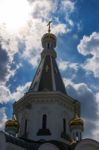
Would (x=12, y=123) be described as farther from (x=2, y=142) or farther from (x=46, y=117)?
(x=2, y=142)

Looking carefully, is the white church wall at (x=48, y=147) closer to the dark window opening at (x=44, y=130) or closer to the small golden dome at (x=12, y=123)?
the dark window opening at (x=44, y=130)

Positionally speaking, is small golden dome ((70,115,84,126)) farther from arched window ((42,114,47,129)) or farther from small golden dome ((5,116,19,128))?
small golden dome ((5,116,19,128))

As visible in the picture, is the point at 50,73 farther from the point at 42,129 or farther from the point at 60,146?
the point at 60,146

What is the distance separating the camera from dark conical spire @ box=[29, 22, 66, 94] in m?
29.6

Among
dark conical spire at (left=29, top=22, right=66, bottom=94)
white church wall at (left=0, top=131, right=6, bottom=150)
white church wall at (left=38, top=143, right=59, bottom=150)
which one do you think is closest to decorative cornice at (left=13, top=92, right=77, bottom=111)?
dark conical spire at (left=29, top=22, right=66, bottom=94)

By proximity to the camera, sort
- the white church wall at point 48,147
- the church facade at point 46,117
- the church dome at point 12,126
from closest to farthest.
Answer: the white church wall at point 48,147 → the church facade at point 46,117 → the church dome at point 12,126

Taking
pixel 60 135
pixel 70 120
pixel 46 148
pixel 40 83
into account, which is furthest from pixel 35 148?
pixel 40 83

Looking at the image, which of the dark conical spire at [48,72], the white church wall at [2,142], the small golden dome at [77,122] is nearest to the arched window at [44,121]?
the small golden dome at [77,122]

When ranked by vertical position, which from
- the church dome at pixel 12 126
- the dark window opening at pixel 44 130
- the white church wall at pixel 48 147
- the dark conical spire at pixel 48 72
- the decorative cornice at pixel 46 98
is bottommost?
the white church wall at pixel 48 147

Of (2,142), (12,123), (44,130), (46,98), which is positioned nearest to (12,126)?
(12,123)

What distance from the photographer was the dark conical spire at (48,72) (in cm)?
2961

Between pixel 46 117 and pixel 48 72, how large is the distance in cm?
494

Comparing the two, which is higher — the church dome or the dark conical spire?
the dark conical spire

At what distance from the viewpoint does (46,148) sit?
23531 millimetres
